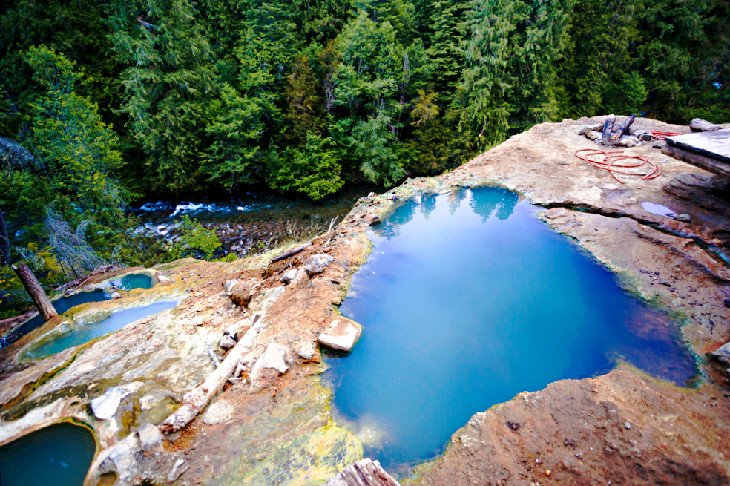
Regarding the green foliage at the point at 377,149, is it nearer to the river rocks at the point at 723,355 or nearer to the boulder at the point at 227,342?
the boulder at the point at 227,342

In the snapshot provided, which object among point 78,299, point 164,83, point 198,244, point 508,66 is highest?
point 164,83

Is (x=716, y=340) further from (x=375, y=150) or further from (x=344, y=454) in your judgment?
(x=375, y=150)

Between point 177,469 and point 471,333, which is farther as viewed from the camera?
point 471,333

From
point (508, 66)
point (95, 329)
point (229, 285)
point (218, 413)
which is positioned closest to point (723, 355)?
point (218, 413)

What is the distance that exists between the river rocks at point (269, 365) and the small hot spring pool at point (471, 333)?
2.07 feet

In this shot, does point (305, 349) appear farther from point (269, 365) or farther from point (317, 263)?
point (317, 263)

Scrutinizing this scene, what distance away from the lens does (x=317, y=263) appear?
629cm

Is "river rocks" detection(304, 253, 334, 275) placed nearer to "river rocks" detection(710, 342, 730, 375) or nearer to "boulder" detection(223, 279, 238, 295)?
"boulder" detection(223, 279, 238, 295)

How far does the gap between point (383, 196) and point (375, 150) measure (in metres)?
7.58

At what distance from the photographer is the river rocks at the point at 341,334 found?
474 cm

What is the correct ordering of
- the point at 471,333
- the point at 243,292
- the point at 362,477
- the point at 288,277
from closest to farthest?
the point at 362,477 < the point at 471,333 < the point at 288,277 < the point at 243,292

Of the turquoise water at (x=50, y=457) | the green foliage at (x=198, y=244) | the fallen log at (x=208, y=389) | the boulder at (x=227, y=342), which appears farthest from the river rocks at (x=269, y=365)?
the green foliage at (x=198, y=244)

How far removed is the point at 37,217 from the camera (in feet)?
34.8

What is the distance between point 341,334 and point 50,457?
144 inches
